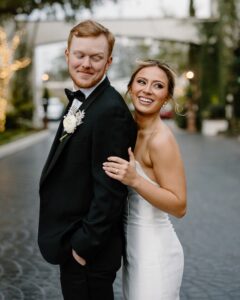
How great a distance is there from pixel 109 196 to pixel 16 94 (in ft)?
103

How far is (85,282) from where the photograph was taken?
8.23 ft

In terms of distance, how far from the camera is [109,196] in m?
2.34

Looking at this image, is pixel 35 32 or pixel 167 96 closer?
pixel 167 96

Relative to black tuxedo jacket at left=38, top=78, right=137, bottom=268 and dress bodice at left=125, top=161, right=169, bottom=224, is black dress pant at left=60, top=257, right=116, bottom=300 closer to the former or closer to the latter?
black tuxedo jacket at left=38, top=78, right=137, bottom=268

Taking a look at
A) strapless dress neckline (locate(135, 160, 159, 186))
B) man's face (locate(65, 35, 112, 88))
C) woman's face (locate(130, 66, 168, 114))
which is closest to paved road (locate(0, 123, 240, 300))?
strapless dress neckline (locate(135, 160, 159, 186))

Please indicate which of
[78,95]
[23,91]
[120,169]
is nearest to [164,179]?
[120,169]

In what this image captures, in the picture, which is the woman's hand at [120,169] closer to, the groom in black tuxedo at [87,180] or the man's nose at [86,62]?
the groom in black tuxedo at [87,180]

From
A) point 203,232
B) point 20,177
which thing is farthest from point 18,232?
point 20,177

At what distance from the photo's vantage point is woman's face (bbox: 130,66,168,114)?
255cm

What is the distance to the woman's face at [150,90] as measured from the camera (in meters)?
2.55

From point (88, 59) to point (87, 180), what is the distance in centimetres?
52

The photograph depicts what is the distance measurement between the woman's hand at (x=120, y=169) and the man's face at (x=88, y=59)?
14.8 inches

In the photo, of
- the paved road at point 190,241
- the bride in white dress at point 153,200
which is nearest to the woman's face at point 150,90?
the bride in white dress at point 153,200

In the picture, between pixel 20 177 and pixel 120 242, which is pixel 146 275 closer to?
pixel 120 242
